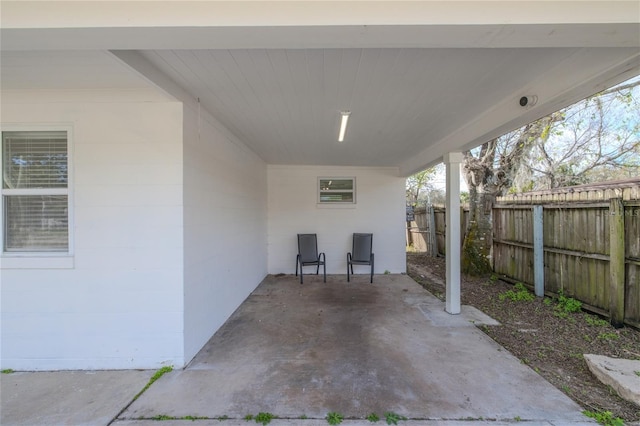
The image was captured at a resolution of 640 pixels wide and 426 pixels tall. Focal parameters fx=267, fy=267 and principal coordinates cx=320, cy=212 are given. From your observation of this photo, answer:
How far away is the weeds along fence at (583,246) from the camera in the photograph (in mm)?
2807

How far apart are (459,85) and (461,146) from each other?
1241 mm

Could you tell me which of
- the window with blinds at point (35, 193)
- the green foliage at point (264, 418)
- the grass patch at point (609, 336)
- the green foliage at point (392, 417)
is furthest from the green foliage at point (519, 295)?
the window with blinds at point (35, 193)

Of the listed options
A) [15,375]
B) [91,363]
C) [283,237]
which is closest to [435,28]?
[91,363]

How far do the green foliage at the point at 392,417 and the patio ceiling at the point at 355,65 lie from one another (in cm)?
213

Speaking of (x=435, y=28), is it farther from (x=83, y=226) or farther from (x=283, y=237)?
(x=283, y=237)

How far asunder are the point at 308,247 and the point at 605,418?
440cm

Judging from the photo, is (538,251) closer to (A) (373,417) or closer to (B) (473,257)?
(B) (473,257)

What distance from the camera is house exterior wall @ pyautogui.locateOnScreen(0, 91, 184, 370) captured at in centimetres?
223

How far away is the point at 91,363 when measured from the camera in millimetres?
2236

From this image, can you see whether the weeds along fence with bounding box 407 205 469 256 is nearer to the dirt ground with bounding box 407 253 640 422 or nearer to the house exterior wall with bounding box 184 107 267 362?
the dirt ground with bounding box 407 253 640 422

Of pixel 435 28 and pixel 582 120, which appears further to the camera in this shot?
pixel 582 120

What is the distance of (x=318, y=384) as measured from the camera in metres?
2.01

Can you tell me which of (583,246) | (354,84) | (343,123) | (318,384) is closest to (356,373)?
(318,384)

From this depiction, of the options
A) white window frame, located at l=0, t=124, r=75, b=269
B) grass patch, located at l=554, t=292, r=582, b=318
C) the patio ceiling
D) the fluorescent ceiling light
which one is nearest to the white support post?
the patio ceiling
